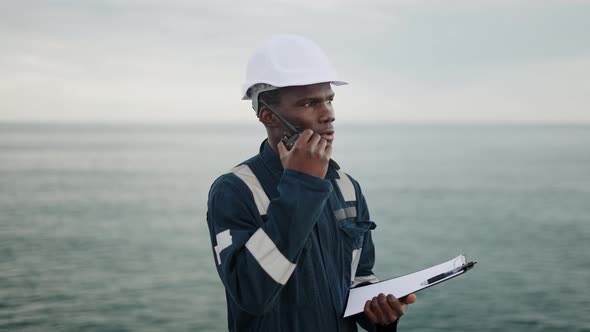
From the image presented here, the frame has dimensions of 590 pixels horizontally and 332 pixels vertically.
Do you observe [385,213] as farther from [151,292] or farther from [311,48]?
[311,48]

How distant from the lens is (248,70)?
180 cm

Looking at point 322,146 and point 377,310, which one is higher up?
point 322,146

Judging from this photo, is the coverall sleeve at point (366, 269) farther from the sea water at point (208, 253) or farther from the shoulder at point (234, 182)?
the sea water at point (208, 253)

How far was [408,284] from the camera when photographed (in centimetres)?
177

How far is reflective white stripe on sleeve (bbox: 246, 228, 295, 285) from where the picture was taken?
1471 mm

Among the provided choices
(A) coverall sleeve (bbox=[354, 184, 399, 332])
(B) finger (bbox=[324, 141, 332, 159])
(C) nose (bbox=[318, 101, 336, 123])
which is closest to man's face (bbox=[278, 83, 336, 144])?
(C) nose (bbox=[318, 101, 336, 123])

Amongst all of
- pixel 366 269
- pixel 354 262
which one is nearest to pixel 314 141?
pixel 354 262

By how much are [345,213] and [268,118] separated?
1.25 ft

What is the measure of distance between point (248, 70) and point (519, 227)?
53.0ft

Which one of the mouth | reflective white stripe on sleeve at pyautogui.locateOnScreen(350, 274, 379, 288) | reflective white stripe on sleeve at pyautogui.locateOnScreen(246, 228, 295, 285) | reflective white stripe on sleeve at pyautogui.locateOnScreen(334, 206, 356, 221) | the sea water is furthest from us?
the sea water

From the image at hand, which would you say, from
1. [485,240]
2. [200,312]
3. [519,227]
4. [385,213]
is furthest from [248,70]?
[385,213]

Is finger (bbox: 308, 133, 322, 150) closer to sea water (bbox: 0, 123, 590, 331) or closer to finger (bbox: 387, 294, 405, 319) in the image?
finger (bbox: 387, 294, 405, 319)

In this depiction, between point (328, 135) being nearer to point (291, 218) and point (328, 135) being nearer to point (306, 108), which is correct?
point (306, 108)

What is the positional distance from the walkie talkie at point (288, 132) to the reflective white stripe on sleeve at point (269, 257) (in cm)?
29
